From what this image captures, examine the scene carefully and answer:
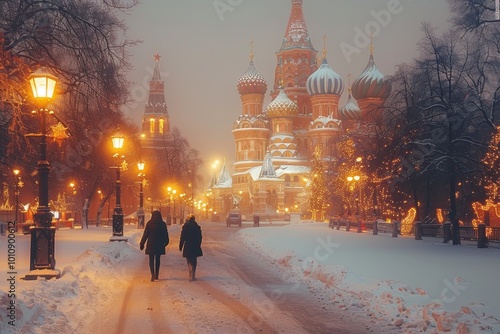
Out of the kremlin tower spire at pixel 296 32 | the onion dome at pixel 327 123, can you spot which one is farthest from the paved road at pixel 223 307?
the kremlin tower spire at pixel 296 32

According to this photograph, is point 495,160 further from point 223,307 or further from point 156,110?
point 156,110

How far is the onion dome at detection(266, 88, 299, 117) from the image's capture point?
96.4 meters

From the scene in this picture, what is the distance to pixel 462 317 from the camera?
870 cm

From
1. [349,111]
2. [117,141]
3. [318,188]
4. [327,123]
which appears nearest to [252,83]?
[327,123]

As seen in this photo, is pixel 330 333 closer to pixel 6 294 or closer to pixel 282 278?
pixel 6 294

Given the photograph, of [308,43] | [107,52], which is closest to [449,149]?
[107,52]

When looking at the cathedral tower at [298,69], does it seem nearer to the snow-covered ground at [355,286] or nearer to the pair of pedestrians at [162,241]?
the snow-covered ground at [355,286]

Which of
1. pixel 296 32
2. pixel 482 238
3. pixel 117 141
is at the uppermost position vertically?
pixel 296 32

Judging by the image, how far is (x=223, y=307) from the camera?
10.3 m

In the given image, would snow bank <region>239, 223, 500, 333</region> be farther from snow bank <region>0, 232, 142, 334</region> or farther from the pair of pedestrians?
snow bank <region>0, 232, 142, 334</region>

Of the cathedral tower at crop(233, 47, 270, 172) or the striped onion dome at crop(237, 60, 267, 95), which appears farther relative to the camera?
the striped onion dome at crop(237, 60, 267, 95)

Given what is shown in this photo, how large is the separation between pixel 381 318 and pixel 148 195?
63.0m

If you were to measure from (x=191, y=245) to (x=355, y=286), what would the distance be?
4273 mm

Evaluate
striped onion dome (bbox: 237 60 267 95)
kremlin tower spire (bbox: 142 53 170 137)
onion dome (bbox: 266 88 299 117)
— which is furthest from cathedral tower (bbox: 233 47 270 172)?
kremlin tower spire (bbox: 142 53 170 137)
